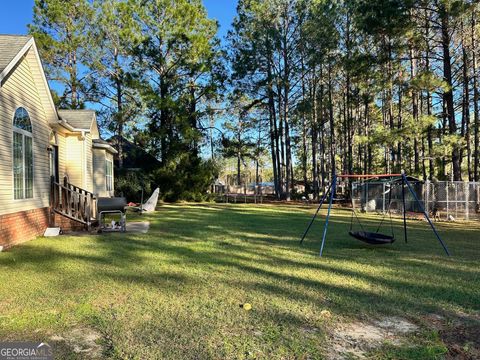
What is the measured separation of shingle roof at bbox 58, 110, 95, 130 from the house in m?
0.03

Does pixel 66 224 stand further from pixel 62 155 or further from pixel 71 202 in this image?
pixel 62 155

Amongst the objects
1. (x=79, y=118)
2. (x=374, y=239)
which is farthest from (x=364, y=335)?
(x=79, y=118)

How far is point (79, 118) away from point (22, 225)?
5821 millimetres

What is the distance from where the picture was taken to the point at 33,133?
955 centimetres

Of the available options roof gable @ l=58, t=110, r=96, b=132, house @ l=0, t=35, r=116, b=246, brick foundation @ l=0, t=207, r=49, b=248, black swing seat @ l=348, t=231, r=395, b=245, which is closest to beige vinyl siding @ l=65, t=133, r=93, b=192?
house @ l=0, t=35, r=116, b=246

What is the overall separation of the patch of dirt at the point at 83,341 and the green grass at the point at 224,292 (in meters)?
0.08

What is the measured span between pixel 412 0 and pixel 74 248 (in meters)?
16.0

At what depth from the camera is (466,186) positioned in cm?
1555

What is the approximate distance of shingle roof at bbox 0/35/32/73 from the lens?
25.5 feet

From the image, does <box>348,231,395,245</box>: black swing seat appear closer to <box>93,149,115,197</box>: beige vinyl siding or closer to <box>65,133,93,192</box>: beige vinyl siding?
<box>65,133,93,192</box>: beige vinyl siding

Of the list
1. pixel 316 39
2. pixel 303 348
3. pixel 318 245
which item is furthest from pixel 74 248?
pixel 316 39

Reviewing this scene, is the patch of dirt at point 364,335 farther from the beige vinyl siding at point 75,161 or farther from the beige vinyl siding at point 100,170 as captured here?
the beige vinyl siding at point 100,170

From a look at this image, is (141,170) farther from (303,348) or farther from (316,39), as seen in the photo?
(303,348)

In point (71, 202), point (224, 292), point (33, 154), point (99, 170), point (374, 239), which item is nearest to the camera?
point (224, 292)
